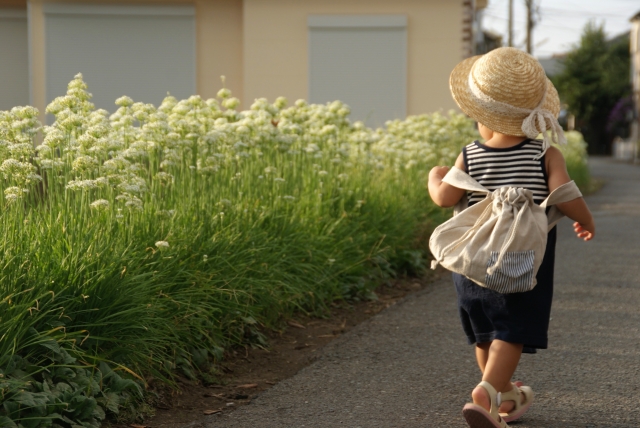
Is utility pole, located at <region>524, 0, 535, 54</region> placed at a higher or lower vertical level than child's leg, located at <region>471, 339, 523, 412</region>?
higher

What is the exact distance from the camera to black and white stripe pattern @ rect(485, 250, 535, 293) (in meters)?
3.27

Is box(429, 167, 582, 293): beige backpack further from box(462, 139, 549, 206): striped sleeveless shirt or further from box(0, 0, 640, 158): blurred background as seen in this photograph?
box(0, 0, 640, 158): blurred background

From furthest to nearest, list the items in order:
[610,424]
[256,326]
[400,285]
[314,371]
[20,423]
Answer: [400,285] < [256,326] < [314,371] < [610,424] < [20,423]

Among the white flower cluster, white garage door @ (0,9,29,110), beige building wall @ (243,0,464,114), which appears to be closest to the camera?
the white flower cluster

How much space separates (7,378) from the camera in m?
3.12

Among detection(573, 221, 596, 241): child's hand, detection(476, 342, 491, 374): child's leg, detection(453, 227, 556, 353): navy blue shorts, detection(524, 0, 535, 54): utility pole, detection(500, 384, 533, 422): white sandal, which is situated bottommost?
detection(500, 384, 533, 422): white sandal

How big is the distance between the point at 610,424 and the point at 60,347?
2.19 metres

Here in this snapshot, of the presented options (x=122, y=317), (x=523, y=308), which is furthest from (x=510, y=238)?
(x=122, y=317)

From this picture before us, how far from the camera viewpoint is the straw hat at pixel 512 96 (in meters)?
3.46

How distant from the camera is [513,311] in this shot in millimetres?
3410

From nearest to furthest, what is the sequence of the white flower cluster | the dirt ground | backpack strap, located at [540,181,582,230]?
backpack strap, located at [540,181,582,230] → the dirt ground → the white flower cluster

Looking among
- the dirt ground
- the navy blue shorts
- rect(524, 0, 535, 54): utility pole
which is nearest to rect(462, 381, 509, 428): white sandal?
the navy blue shorts

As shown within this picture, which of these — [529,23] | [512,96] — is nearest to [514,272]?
[512,96]

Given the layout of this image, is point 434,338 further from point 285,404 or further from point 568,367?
point 285,404
